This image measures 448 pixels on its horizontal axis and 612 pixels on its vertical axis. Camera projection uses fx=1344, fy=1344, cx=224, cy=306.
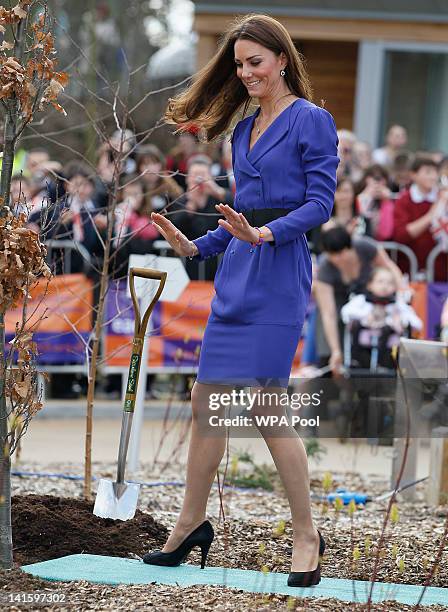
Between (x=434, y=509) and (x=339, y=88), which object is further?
(x=339, y=88)

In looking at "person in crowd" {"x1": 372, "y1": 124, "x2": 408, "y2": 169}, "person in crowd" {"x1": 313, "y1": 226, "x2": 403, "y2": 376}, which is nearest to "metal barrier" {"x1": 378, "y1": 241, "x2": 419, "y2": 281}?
"person in crowd" {"x1": 313, "y1": 226, "x2": 403, "y2": 376}

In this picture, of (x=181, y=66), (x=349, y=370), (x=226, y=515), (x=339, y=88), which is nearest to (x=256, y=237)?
(x=226, y=515)

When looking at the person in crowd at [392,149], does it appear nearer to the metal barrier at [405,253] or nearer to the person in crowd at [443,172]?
the person in crowd at [443,172]

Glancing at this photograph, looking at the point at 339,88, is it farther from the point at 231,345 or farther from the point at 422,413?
the point at 231,345

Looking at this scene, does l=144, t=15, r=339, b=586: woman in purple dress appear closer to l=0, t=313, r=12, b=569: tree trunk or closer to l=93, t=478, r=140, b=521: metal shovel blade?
l=93, t=478, r=140, b=521: metal shovel blade

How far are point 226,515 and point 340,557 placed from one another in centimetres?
107

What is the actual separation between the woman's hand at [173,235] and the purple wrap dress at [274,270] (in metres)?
0.21

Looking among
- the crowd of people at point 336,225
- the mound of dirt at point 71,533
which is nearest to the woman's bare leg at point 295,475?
the mound of dirt at point 71,533

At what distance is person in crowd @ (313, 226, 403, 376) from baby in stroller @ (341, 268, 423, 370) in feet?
0.32

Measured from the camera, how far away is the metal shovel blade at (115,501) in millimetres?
5484

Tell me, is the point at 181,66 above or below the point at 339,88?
above

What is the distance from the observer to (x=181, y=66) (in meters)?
32.6

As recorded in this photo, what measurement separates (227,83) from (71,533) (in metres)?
1.92

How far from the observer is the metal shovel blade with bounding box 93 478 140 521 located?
18.0 feet
